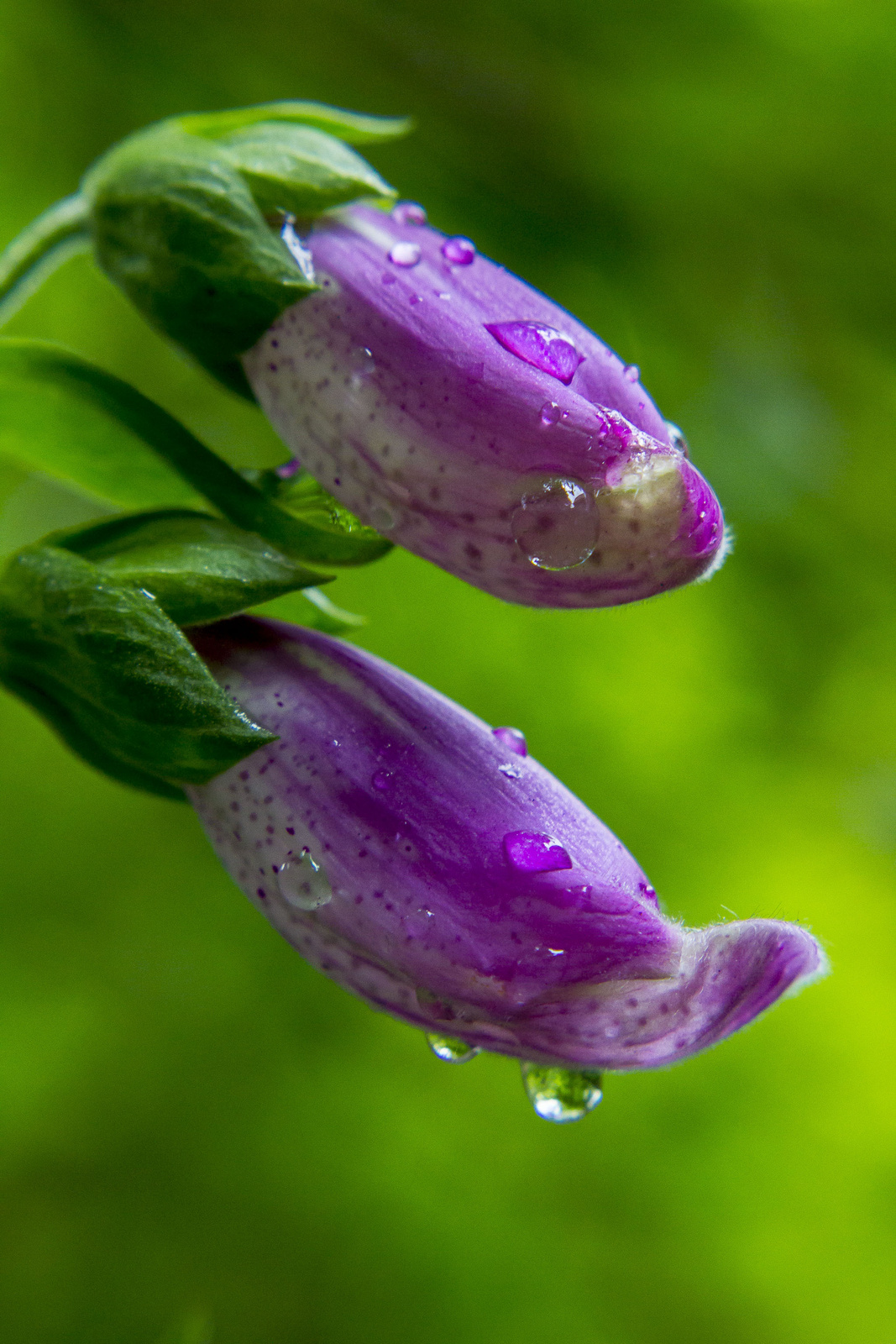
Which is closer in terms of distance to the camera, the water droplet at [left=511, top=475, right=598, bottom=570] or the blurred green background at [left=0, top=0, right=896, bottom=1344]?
the water droplet at [left=511, top=475, right=598, bottom=570]

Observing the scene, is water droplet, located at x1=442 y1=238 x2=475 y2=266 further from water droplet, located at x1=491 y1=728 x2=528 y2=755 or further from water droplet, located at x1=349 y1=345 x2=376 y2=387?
water droplet, located at x1=491 y1=728 x2=528 y2=755

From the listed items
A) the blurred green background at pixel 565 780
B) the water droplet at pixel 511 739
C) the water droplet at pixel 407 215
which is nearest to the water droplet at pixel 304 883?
the water droplet at pixel 511 739

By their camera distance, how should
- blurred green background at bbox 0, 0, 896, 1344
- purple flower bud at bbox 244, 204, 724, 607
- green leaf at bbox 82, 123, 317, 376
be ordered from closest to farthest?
purple flower bud at bbox 244, 204, 724, 607 < green leaf at bbox 82, 123, 317, 376 < blurred green background at bbox 0, 0, 896, 1344

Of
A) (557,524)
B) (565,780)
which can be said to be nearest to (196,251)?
(557,524)

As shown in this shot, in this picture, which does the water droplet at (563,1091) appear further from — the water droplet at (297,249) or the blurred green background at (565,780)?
the blurred green background at (565,780)

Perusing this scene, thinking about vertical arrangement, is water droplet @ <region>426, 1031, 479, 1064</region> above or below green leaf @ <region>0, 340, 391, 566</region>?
below

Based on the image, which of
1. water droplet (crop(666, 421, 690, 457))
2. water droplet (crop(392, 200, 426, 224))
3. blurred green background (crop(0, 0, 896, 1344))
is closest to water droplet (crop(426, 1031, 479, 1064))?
water droplet (crop(666, 421, 690, 457))

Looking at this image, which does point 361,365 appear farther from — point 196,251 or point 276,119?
point 276,119
